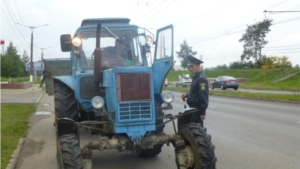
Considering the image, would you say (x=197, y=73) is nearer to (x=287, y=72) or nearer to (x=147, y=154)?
(x=147, y=154)

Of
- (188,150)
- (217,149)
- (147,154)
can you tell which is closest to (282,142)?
(217,149)

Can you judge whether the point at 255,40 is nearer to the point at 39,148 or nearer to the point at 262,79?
the point at 262,79

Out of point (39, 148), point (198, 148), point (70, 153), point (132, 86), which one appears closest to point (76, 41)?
→ point (132, 86)

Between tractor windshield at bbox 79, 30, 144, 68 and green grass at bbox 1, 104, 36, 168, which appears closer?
tractor windshield at bbox 79, 30, 144, 68

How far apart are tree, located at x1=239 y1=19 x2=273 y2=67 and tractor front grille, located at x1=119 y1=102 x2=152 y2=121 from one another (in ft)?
209

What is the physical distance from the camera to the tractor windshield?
294 inches

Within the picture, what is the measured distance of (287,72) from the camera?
5072 centimetres

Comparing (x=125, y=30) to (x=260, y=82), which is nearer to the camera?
(x=125, y=30)

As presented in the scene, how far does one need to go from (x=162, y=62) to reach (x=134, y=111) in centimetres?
110

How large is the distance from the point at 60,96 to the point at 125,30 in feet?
5.90

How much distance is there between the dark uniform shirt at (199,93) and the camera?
6957mm

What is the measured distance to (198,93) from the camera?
7.05m

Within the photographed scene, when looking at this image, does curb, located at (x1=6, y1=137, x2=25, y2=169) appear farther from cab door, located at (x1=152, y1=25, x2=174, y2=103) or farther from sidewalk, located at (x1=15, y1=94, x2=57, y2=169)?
cab door, located at (x1=152, y1=25, x2=174, y2=103)

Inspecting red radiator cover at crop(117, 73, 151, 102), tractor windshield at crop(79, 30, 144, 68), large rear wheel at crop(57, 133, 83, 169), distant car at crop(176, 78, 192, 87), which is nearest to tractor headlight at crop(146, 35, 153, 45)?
tractor windshield at crop(79, 30, 144, 68)
